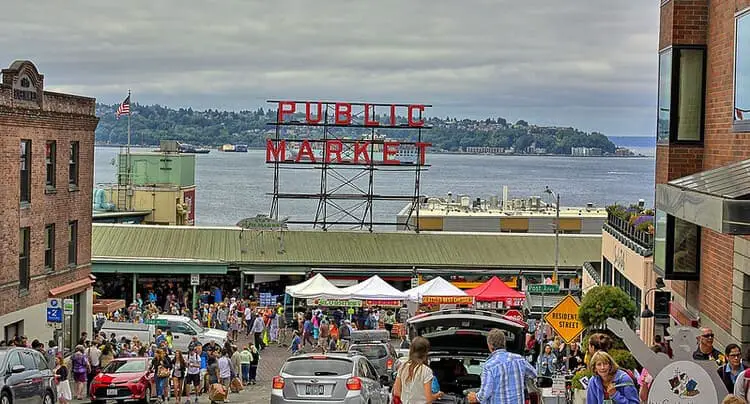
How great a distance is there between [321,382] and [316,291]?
23.1 meters

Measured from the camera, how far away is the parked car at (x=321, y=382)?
18.6m

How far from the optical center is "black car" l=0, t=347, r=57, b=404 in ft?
64.7

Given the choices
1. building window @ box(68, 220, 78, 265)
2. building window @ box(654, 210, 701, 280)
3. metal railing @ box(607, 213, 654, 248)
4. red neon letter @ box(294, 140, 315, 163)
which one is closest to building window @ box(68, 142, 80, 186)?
building window @ box(68, 220, 78, 265)

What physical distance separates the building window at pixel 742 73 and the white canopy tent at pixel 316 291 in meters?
23.5

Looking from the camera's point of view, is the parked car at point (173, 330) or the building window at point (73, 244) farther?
the building window at point (73, 244)

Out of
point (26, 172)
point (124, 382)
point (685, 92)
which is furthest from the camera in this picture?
point (26, 172)

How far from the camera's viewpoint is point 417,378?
42.3 ft

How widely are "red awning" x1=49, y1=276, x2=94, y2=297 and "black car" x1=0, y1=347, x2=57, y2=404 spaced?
45.0 ft

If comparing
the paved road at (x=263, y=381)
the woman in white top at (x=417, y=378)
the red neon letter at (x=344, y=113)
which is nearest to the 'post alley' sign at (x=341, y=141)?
the red neon letter at (x=344, y=113)

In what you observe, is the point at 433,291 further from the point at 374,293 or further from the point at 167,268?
the point at 167,268

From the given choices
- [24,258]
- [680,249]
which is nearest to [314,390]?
[680,249]

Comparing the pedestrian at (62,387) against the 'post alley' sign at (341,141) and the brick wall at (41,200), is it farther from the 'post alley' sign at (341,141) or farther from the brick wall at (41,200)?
the 'post alley' sign at (341,141)

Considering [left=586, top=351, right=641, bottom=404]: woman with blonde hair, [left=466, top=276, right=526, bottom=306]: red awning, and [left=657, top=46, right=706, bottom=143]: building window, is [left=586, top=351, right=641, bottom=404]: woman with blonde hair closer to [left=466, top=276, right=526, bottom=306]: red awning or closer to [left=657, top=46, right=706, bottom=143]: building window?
[left=657, top=46, right=706, bottom=143]: building window

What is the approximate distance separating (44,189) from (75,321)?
497cm
